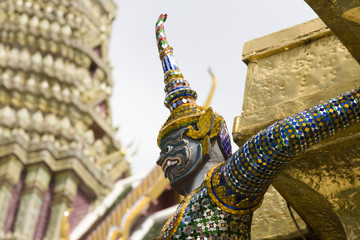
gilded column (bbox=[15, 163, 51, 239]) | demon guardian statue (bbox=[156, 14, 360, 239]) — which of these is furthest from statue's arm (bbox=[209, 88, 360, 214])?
gilded column (bbox=[15, 163, 51, 239])

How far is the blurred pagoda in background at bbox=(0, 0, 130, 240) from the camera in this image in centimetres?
1523

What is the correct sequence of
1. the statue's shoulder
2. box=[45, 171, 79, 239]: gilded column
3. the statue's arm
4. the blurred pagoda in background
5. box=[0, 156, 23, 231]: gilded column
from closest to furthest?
the statue's arm
the statue's shoulder
box=[0, 156, 23, 231]: gilded column
box=[45, 171, 79, 239]: gilded column
the blurred pagoda in background

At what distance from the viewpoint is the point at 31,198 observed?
49.9 feet

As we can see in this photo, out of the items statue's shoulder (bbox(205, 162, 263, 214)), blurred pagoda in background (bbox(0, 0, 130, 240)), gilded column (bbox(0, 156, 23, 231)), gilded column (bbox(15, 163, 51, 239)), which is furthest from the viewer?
blurred pagoda in background (bbox(0, 0, 130, 240))

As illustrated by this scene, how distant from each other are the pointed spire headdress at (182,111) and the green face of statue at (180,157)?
0.03m

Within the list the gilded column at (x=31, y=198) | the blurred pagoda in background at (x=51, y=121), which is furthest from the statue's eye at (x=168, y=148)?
the gilded column at (x=31, y=198)

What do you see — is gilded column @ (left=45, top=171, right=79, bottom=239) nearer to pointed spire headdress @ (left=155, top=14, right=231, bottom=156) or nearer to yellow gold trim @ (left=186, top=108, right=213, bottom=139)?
pointed spire headdress @ (left=155, top=14, right=231, bottom=156)

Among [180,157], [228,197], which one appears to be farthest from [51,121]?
[228,197]

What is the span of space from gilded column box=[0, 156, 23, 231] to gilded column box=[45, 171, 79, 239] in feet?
2.78

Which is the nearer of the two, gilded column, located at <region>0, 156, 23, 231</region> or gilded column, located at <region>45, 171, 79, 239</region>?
gilded column, located at <region>0, 156, 23, 231</region>

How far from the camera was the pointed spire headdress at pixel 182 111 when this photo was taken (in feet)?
8.73

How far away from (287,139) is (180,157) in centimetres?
56

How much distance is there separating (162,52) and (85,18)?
16.6m

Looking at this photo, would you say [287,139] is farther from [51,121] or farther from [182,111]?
[51,121]
